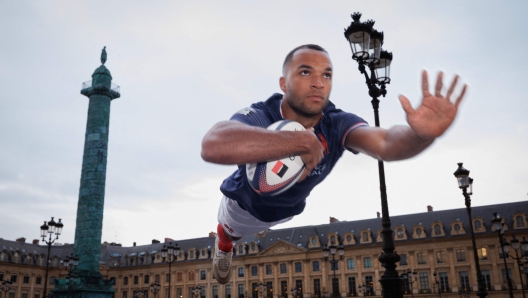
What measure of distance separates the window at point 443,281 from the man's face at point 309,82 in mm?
77330

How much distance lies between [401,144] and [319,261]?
80.4m

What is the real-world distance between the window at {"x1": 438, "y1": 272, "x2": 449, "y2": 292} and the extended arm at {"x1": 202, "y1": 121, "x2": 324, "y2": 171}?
77.6 meters

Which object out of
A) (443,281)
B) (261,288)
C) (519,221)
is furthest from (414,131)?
(519,221)

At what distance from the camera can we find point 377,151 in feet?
10.5

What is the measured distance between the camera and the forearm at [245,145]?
281 centimetres

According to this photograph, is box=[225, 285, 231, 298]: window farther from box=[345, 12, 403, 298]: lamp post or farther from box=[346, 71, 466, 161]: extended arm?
box=[346, 71, 466, 161]: extended arm

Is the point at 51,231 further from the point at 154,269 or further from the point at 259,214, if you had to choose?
the point at 154,269

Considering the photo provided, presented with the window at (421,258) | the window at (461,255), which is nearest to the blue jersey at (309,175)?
the window at (461,255)

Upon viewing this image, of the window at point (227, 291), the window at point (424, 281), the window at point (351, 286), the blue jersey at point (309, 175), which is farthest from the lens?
the window at point (227, 291)

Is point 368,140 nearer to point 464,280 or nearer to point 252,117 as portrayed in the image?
point 252,117

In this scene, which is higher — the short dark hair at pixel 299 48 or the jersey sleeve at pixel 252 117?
the short dark hair at pixel 299 48

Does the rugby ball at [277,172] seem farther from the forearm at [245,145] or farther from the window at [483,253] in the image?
the window at [483,253]

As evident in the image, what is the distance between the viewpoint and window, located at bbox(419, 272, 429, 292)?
73.7 metres

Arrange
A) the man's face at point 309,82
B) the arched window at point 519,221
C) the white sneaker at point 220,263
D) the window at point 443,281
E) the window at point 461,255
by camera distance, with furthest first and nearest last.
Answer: the window at point 443,281
the window at point 461,255
the arched window at point 519,221
the white sneaker at point 220,263
the man's face at point 309,82
